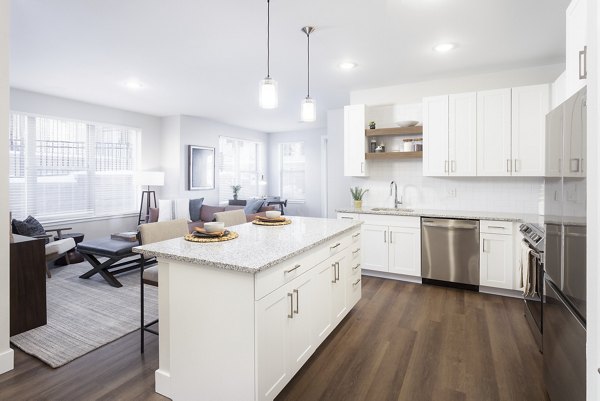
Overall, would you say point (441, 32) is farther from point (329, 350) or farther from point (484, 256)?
point (329, 350)

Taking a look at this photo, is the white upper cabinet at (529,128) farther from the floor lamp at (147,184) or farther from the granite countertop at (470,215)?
the floor lamp at (147,184)

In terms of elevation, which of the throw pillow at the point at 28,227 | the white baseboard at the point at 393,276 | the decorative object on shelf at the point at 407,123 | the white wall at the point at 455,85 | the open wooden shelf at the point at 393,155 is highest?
the white wall at the point at 455,85

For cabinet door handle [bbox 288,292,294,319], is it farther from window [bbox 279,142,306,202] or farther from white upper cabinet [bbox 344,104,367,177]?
window [bbox 279,142,306,202]

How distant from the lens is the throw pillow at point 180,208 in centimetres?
623

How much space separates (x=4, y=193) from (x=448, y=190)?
4525 millimetres

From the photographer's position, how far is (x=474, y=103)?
399 centimetres

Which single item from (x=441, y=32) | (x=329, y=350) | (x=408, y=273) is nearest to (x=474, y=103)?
(x=441, y=32)

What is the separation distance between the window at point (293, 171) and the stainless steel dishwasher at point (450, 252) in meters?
4.99

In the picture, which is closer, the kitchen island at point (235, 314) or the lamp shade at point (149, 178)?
the kitchen island at point (235, 314)

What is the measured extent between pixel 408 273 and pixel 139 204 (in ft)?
17.4

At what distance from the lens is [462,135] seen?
4086mm

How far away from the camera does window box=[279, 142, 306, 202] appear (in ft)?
28.9

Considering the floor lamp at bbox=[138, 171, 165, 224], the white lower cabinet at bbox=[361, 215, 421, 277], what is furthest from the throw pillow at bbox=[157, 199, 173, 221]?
the white lower cabinet at bbox=[361, 215, 421, 277]

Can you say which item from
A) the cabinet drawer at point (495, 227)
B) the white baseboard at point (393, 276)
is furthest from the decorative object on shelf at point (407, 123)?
the white baseboard at point (393, 276)
